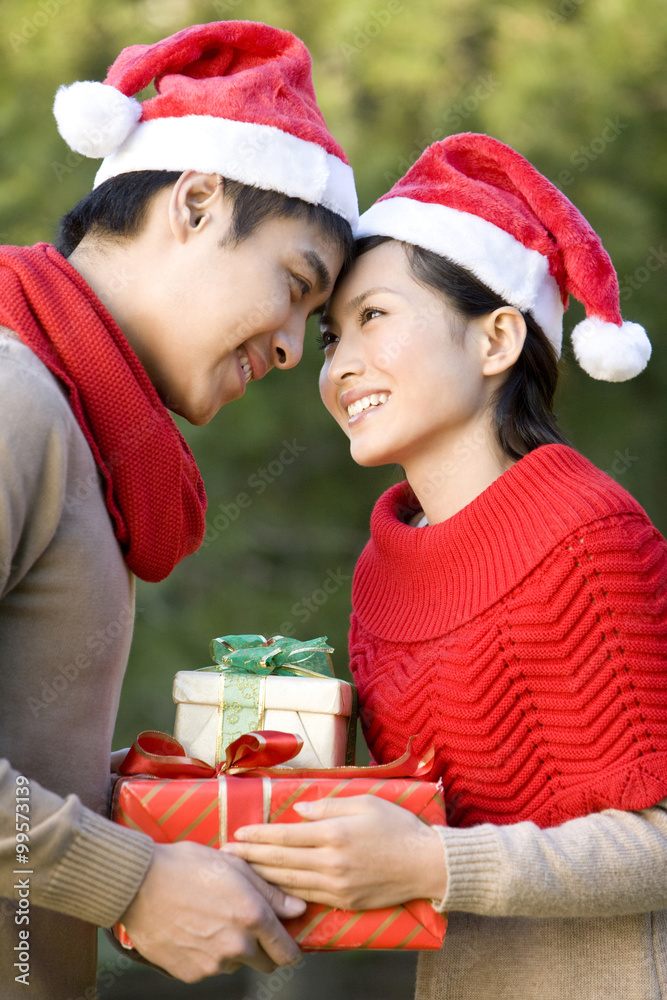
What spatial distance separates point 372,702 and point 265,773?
353 millimetres

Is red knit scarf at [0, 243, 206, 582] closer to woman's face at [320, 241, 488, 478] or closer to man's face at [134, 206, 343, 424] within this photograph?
man's face at [134, 206, 343, 424]

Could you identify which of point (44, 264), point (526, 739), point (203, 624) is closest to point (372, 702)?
point (526, 739)

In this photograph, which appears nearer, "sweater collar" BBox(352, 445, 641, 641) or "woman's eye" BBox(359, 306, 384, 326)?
"sweater collar" BBox(352, 445, 641, 641)

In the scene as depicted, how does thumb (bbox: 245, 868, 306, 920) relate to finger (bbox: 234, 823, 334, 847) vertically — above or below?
below

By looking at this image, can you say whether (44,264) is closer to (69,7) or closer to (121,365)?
(121,365)

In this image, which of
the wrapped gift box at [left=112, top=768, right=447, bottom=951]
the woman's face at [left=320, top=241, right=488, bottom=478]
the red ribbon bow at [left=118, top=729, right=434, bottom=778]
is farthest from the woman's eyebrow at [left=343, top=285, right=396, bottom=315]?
the wrapped gift box at [left=112, top=768, right=447, bottom=951]

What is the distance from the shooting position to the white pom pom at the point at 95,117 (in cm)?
170

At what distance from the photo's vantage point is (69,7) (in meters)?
3.19

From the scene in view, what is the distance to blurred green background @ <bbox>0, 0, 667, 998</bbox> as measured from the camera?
3.10 metres

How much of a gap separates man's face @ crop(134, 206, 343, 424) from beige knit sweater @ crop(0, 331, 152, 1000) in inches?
11.9

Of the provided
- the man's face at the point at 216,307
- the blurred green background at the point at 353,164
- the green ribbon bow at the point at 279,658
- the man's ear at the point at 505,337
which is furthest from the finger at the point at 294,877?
the blurred green background at the point at 353,164

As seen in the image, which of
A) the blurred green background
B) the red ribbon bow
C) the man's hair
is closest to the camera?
the red ribbon bow

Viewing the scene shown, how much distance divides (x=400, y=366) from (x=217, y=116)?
0.55m

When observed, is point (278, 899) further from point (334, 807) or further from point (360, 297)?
point (360, 297)
